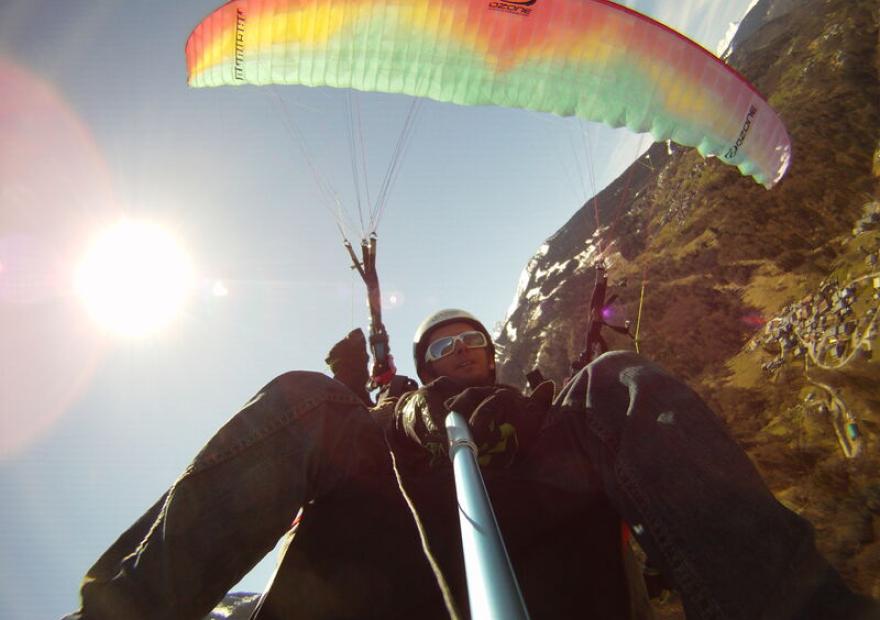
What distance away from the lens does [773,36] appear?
32.5 meters

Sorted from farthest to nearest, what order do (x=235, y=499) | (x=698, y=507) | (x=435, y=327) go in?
(x=435, y=327)
(x=235, y=499)
(x=698, y=507)

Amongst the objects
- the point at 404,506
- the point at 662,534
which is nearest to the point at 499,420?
the point at 404,506

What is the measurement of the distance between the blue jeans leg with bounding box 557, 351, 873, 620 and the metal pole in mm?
638

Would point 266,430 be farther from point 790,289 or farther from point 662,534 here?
point 790,289

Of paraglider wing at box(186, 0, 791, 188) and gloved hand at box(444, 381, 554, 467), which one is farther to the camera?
paraglider wing at box(186, 0, 791, 188)

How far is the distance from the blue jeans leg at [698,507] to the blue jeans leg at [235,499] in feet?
3.81

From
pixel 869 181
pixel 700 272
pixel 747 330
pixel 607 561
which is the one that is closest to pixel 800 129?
pixel 869 181

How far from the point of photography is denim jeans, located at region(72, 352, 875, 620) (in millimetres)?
1397

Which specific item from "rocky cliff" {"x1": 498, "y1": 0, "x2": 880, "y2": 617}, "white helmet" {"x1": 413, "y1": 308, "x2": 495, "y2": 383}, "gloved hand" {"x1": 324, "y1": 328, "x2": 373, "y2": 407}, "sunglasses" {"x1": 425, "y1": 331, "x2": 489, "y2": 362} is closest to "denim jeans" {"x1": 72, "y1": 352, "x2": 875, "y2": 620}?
"sunglasses" {"x1": 425, "y1": 331, "x2": 489, "y2": 362}

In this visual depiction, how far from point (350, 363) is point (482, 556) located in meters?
5.02

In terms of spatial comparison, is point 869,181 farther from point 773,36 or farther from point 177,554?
point 773,36

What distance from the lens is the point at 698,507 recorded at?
153 centimetres

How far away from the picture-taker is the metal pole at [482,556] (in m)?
0.93

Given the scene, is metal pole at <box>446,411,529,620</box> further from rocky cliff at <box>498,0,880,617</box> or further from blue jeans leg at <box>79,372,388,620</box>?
rocky cliff at <box>498,0,880,617</box>
